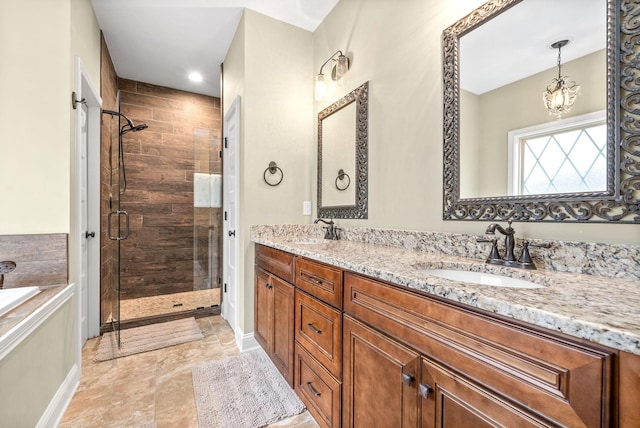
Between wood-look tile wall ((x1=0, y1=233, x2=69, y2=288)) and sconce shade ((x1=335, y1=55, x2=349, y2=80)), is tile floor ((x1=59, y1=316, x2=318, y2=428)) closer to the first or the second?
wood-look tile wall ((x1=0, y1=233, x2=69, y2=288))

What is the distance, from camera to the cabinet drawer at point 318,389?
4.00ft

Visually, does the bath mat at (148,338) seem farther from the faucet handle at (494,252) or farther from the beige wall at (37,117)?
the faucet handle at (494,252)

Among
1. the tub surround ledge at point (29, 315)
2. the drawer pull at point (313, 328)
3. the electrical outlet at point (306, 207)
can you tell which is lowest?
the drawer pull at point (313, 328)

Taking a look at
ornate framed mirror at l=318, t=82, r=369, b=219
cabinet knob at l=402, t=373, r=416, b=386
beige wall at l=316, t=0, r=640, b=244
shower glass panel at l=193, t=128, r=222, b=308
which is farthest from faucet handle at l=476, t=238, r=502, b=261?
shower glass panel at l=193, t=128, r=222, b=308

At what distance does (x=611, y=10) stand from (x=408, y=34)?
0.93 meters

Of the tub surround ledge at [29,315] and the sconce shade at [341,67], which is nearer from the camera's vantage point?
the tub surround ledge at [29,315]

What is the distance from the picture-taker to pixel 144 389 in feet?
5.82

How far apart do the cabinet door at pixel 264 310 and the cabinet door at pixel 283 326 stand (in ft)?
0.18

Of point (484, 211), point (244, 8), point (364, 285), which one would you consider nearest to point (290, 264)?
point (364, 285)

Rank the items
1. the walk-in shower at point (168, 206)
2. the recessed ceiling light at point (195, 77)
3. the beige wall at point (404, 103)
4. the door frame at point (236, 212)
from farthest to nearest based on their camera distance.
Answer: the recessed ceiling light at point (195, 77), the walk-in shower at point (168, 206), the door frame at point (236, 212), the beige wall at point (404, 103)

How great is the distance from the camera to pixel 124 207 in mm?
3426

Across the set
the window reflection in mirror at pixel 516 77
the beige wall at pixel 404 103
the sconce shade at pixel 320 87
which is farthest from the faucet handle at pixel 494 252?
the sconce shade at pixel 320 87

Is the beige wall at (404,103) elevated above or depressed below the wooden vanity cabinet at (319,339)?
above

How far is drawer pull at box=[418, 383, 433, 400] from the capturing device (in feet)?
2.64
